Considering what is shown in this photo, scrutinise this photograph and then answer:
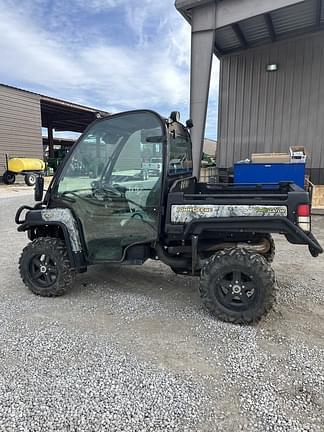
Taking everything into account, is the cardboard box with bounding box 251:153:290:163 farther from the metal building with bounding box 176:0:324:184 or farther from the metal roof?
the metal roof

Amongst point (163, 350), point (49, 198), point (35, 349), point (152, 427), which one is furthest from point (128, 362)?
point (49, 198)

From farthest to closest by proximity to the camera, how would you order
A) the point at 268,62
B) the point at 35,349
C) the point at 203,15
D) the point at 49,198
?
the point at 268,62 < the point at 203,15 < the point at 49,198 < the point at 35,349

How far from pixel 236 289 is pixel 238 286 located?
30 millimetres

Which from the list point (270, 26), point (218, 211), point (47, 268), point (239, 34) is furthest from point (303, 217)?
point (239, 34)

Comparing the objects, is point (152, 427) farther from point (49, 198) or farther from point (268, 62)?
point (268, 62)

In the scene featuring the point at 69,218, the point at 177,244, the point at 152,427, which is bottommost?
the point at 152,427

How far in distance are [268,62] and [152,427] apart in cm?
934

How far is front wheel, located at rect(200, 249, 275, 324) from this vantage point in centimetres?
247

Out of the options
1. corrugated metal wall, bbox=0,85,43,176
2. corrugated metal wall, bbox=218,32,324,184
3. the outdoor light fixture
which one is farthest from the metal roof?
the outdoor light fixture

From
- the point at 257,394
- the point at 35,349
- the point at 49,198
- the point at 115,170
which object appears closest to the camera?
the point at 257,394

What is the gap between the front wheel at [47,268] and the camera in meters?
3.00

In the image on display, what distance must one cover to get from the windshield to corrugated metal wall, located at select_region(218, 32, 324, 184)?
6983 mm

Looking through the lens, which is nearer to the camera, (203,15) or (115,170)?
(115,170)

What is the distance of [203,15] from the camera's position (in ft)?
20.2
